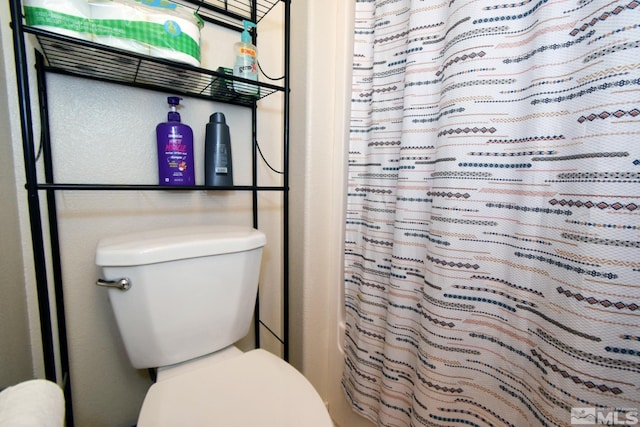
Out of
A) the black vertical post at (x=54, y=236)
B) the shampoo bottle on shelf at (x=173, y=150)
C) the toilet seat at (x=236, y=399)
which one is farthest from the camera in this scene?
the shampoo bottle on shelf at (x=173, y=150)

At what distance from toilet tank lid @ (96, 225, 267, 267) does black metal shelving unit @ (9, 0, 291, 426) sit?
0.13 m

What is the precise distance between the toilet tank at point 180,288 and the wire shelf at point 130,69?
45 cm

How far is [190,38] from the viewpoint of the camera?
66 centimetres

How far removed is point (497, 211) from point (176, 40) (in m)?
0.88

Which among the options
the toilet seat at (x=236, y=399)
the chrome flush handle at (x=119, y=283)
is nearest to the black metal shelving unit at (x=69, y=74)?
the chrome flush handle at (x=119, y=283)

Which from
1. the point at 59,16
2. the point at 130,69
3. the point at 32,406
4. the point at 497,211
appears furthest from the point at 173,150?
the point at 497,211

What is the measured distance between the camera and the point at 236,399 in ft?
1.98

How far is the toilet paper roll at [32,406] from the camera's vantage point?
32 cm

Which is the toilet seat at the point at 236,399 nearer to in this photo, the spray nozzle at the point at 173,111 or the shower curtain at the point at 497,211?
the shower curtain at the point at 497,211

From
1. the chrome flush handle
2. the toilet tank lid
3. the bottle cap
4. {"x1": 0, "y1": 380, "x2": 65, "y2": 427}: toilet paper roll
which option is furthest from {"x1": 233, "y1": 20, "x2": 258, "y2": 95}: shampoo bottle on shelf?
{"x1": 0, "y1": 380, "x2": 65, "y2": 427}: toilet paper roll

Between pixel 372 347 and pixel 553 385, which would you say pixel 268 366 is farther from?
pixel 553 385

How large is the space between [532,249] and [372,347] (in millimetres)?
581

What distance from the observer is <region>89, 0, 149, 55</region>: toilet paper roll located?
57 cm

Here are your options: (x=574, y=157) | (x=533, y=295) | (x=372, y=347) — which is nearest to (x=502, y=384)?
(x=533, y=295)
